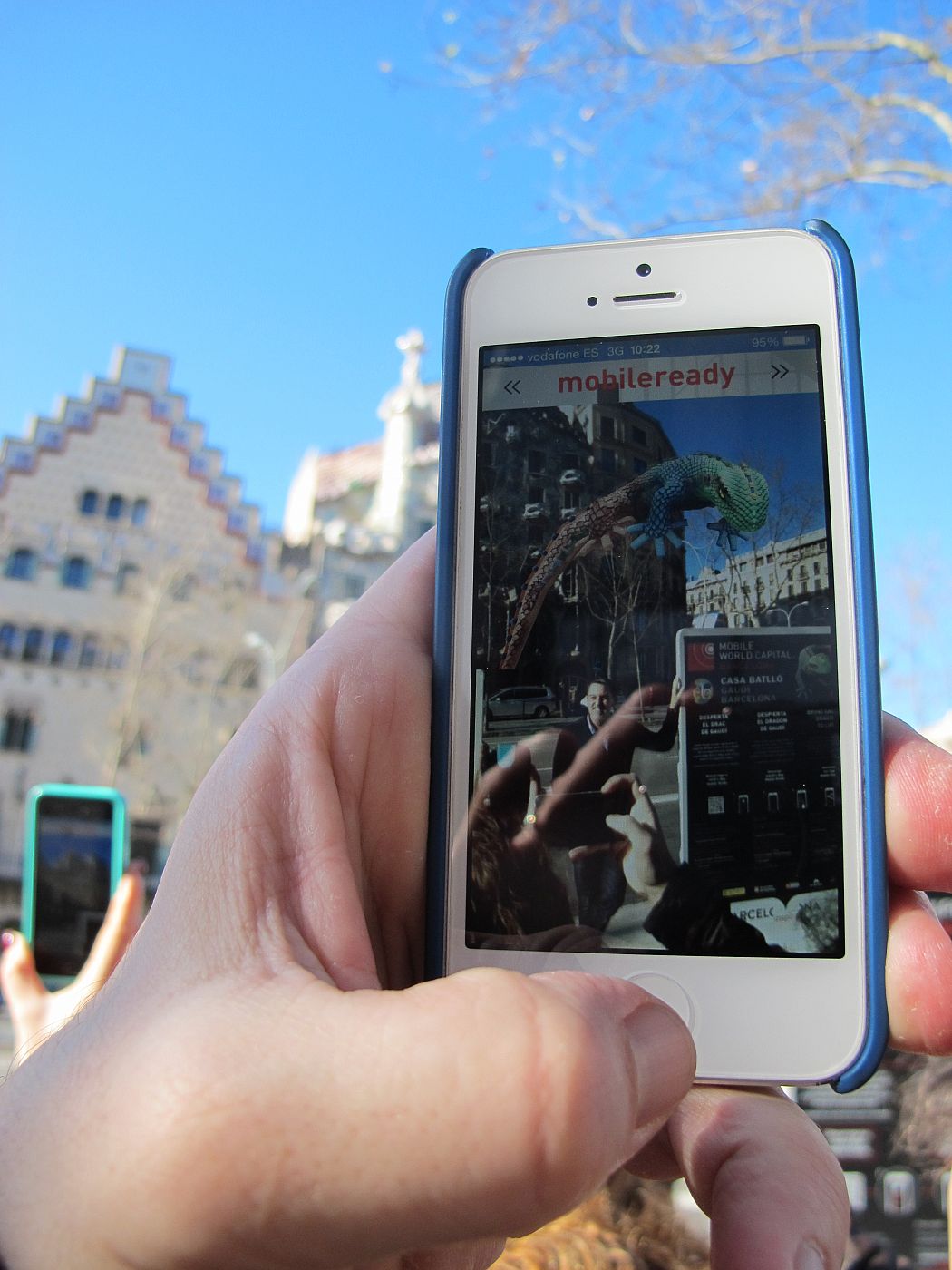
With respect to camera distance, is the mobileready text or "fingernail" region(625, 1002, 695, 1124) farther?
the mobileready text

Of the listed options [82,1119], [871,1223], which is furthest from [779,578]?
[871,1223]

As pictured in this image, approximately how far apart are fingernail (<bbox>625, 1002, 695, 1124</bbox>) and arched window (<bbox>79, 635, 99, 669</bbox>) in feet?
37.9

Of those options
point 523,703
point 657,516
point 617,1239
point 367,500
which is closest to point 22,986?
point 617,1239

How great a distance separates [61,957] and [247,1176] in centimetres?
164

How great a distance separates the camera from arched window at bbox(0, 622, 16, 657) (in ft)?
36.7

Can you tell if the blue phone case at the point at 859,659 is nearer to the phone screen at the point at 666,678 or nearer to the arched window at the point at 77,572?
the phone screen at the point at 666,678

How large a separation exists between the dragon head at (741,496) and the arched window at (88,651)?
11.4 meters

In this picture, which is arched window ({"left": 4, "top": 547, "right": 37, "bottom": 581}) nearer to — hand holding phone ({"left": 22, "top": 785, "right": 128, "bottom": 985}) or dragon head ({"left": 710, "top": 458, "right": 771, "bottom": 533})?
hand holding phone ({"left": 22, "top": 785, "right": 128, "bottom": 985})

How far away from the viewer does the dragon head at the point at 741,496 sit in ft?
2.71

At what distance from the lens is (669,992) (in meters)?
0.77

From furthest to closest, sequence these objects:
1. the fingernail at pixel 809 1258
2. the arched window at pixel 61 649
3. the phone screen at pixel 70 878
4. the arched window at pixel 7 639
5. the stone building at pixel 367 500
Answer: the stone building at pixel 367 500, the arched window at pixel 61 649, the arched window at pixel 7 639, the phone screen at pixel 70 878, the fingernail at pixel 809 1258

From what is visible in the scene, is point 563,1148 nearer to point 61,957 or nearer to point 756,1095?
point 756,1095

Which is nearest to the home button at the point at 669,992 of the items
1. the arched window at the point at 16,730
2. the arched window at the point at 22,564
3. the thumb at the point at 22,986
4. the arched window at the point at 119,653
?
the thumb at the point at 22,986

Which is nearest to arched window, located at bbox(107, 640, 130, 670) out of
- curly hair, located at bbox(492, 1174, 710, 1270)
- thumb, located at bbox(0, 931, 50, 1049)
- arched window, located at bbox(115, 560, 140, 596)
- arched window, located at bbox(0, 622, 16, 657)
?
arched window, located at bbox(115, 560, 140, 596)
